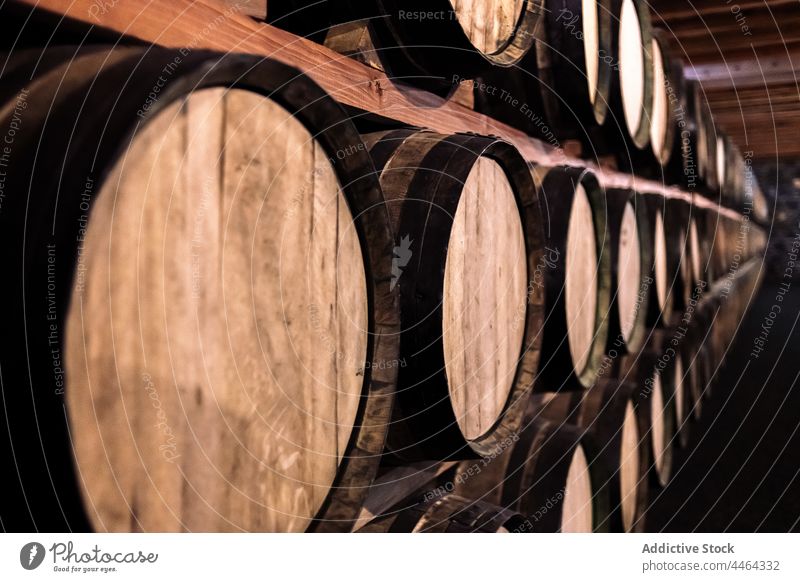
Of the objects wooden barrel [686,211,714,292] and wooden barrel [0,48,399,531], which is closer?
wooden barrel [0,48,399,531]

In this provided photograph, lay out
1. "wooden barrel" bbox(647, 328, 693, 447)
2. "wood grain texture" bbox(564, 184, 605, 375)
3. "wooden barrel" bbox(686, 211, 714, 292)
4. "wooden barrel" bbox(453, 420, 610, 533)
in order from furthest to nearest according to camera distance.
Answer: "wooden barrel" bbox(686, 211, 714, 292), "wooden barrel" bbox(647, 328, 693, 447), "wood grain texture" bbox(564, 184, 605, 375), "wooden barrel" bbox(453, 420, 610, 533)

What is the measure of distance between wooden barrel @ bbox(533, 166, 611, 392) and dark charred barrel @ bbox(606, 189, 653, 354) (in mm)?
145

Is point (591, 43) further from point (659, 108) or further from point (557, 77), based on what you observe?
point (659, 108)

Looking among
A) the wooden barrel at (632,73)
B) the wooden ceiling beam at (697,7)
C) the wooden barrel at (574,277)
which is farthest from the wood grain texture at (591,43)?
the wooden ceiling beam at (697,7)

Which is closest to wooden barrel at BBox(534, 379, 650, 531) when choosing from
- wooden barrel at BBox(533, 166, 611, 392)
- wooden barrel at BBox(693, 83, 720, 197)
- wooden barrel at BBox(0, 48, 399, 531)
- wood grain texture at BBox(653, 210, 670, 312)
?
wooden barrel at BBox(533, 166, 611, 392)

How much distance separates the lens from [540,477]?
2084 mm

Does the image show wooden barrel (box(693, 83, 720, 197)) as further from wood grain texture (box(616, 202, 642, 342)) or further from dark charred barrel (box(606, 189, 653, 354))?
wood grain texture (box(616, 202, 642, 342))

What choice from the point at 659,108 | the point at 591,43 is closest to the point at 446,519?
the point at 591,43

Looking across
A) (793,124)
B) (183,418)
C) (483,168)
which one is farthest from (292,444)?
(793,124)

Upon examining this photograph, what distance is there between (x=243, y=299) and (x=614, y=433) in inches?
81.7

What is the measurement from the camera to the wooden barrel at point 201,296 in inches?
23.6

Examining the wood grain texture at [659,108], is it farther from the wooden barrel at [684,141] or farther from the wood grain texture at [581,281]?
the wood grain texture at [581,281]

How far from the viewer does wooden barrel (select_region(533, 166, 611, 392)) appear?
2000mm

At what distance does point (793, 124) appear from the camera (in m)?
8.72
